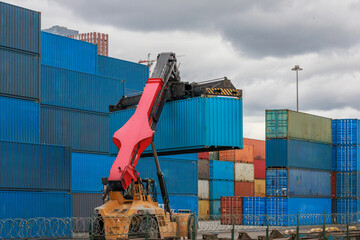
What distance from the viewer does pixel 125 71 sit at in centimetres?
5031

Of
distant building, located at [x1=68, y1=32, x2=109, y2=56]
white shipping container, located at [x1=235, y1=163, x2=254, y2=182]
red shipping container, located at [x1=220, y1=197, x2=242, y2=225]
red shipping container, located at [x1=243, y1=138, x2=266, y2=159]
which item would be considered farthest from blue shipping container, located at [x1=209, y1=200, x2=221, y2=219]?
distant building, located at [x1=68, y1=32, x2=109, y2=56]

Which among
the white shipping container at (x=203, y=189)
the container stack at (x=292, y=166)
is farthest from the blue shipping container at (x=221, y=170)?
the container stack at (x=292, y=166)

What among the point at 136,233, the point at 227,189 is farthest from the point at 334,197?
the point at 136,233

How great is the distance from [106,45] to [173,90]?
204ft

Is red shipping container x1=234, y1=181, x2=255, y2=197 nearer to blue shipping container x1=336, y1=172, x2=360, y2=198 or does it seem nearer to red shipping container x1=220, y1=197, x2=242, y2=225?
red shipping container x1=220, y1=197, x2=242, y2=225

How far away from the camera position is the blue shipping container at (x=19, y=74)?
114ft

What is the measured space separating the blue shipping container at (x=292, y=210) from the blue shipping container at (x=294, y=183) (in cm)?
51

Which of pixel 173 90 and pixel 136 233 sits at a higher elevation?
pixel 173 90

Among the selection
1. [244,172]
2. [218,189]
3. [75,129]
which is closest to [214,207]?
[218,189]

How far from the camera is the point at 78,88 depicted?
41844 millimetres

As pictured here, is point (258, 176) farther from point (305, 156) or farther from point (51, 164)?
point (51, 164)

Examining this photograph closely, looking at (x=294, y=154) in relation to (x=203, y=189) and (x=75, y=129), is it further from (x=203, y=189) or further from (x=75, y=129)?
(x=75, y=129)

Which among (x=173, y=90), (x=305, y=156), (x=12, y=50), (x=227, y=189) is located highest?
(x=12, y=50)

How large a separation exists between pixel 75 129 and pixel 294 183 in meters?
20.1
